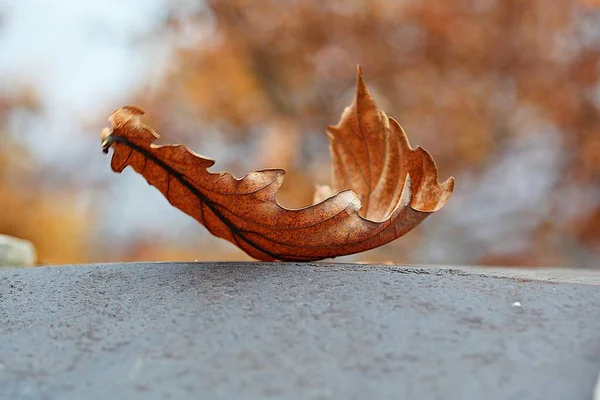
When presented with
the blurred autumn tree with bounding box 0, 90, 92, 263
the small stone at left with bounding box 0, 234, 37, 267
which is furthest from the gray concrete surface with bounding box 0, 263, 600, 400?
the blurred autumn tree with bounding box 0, 90, 92, 263

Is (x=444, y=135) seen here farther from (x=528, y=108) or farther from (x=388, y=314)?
(x=388, y=314)

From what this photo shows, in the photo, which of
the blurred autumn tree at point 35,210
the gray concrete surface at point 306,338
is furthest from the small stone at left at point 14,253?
the blurred autumn tree at point 35,210

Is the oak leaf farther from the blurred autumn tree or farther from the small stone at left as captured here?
the blurred autumn tree

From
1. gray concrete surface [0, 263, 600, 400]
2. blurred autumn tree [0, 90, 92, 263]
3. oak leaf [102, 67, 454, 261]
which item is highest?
blurred autumn tree [0, 90, 92, 263]

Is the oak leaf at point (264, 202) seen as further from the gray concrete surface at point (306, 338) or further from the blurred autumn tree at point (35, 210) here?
the blurred autumn tree at point (35, 210)

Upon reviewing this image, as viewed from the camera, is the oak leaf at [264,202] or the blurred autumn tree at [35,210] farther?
the blurred autumn tree at [35,210]

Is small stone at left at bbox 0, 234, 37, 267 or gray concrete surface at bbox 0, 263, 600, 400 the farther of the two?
small stone at left at bbox 0, 234, 37, 267

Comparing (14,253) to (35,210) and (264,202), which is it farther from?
(35,210)

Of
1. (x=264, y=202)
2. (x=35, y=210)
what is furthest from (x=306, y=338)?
(x=35, y=210)
